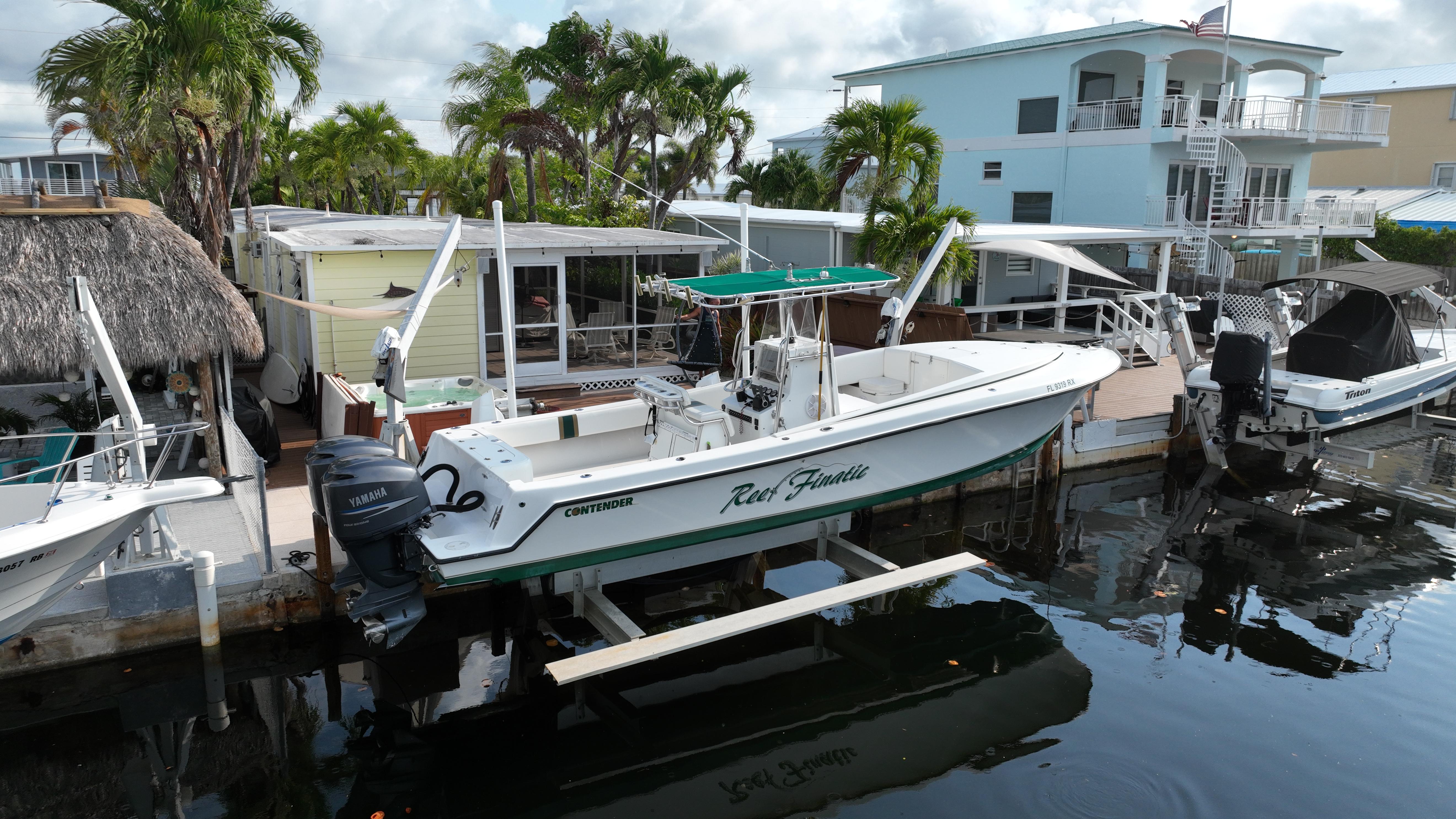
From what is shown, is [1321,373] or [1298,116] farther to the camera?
[1298,116]

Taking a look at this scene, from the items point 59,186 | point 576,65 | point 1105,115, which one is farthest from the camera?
point 59,186

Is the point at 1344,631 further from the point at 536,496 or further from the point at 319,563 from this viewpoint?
the point at 319,563

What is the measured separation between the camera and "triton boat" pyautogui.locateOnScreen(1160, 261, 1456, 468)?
1146cm

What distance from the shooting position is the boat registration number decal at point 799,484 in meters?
7.79

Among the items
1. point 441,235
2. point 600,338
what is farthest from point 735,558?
point 441,235

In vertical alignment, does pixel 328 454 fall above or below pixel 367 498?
above

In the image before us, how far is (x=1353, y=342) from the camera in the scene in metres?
12.1

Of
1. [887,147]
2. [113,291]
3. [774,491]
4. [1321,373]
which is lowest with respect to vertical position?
[774,491]

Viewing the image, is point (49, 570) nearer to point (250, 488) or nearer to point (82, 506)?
point (82, 506)

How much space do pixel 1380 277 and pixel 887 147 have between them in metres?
7.15

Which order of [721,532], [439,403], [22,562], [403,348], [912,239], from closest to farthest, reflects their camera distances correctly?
1. [22,562]
2. [403,348]
3. [721,532]
4. [439,403]
5. [912,239]

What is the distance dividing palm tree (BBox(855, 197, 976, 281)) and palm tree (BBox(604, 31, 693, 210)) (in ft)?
17.6

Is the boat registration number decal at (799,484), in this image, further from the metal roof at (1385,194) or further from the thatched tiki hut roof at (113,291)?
the metal roof at (1385,194)

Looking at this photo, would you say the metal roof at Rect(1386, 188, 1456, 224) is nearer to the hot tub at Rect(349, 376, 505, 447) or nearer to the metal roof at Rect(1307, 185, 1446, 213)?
the metal roof at Rect(1307, 185, 1446, 213)
